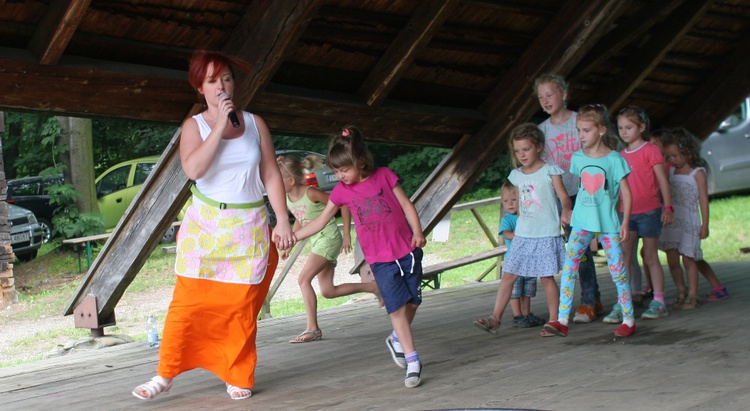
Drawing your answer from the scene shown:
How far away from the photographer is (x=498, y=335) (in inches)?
258

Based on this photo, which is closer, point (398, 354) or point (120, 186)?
point (398, 354)

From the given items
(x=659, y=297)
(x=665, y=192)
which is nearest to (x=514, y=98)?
(x=665, y=192)

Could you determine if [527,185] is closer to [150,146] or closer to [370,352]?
[370,352]

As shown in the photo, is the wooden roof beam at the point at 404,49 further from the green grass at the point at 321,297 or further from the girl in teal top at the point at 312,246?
the green grass at the point at 321,297

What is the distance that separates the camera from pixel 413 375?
5055 mm

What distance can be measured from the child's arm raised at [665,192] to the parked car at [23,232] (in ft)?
40.3

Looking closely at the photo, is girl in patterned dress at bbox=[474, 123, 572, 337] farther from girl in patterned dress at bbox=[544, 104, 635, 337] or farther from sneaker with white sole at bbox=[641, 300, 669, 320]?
sneaker with white sole at bbox=[641, 300, 669, 320]

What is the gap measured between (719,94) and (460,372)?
606 centimetres

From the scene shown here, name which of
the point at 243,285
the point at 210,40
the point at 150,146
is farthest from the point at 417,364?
the point at 150,146

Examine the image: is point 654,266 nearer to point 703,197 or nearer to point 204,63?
point 703,197

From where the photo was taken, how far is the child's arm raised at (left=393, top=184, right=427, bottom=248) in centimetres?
518

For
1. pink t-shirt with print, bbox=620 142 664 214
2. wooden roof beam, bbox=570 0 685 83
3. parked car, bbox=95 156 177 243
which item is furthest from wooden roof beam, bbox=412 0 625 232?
parked car, bbox=95 156 177 243

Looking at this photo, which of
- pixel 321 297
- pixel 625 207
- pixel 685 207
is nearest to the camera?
pixel 625 207

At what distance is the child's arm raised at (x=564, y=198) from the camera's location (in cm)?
620
